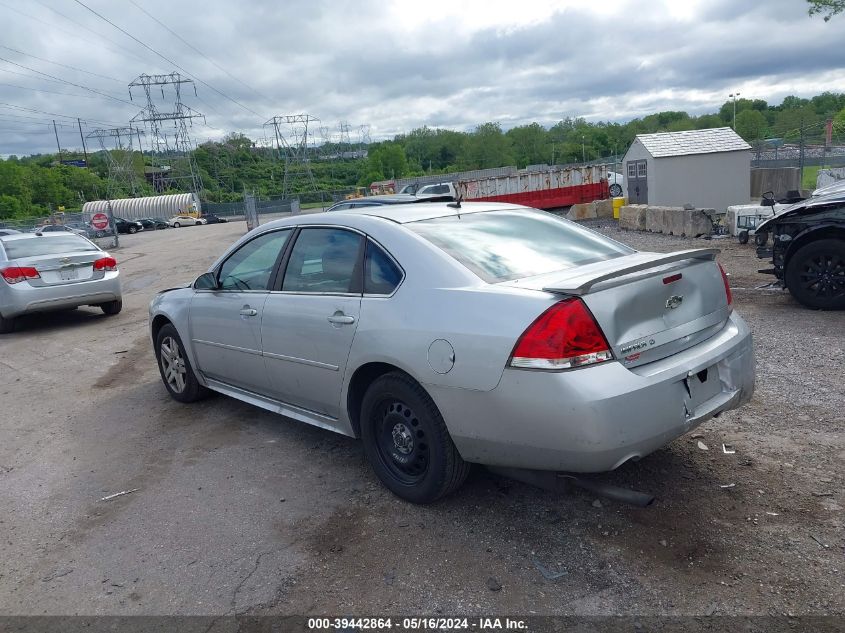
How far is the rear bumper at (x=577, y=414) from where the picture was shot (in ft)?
9.77

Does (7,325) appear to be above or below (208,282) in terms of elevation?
below

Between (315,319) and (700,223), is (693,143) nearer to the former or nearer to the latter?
(700,223)

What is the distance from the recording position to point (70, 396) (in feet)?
22.0

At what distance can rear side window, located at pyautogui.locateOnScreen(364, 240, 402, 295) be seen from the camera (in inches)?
149

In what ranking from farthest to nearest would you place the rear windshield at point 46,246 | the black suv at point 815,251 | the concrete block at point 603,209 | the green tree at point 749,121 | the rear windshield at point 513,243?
the green tree at point 749,121 → the concrete block at point 603,209 → the rear windshield at point 46,246 → the black suv at point 815,251 → the rear windshield at point 513,243

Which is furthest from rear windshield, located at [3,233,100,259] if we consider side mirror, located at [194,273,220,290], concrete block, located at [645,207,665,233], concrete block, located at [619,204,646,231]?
concrete block, located at [619,204,646,231]

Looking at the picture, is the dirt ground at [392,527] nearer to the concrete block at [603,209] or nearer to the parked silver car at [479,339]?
the parked silver car at [479,339]

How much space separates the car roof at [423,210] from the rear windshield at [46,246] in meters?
7.87

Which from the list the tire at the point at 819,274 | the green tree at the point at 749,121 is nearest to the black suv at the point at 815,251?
the tire at the point at 819,274

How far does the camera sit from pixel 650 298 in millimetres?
3340

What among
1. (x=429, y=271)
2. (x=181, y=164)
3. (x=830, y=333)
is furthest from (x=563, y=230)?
(x=181, y=164)

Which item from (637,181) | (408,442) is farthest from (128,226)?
(408,442)

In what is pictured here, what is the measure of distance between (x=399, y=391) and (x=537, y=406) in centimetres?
86

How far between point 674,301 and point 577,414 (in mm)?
949
